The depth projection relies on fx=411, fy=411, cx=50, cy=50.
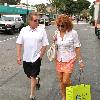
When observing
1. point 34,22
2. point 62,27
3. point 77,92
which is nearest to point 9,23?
point 34,22

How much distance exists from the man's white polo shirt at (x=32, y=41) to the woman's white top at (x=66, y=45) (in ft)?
1.95

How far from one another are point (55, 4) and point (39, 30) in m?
110

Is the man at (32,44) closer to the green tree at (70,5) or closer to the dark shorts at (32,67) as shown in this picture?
the dark shorts at (32,67)

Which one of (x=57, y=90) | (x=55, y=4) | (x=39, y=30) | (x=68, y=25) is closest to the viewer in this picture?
(x=68, y=25)

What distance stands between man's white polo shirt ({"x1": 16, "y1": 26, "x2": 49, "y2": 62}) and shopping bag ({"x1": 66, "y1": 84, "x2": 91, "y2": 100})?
1.68 m

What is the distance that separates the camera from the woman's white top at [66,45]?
7.30 m

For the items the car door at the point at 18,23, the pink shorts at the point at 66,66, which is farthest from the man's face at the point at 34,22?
the car door at the point at 18,23

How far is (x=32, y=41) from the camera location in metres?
7.80

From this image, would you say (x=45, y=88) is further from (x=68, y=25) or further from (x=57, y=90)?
(x=68, y=25)

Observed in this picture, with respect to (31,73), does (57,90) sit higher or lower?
A: lower

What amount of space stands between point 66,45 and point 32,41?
2.63 feet

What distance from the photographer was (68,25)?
713 centimetres

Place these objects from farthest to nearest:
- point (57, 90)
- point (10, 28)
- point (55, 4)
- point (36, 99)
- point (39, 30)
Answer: point (55, 4) < point (10, 28) < point (57, 90) < point (36, 99) < point (39, 30)

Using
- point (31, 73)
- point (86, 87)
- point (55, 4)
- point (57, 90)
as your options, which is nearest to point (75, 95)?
point (86, 87)
